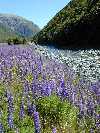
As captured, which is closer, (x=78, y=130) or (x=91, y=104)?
(x=78, y=130)

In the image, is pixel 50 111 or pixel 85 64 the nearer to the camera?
pixel 50 111

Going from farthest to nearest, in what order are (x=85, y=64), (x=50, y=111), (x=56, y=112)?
(x=85, y=64) → (x=50, y=111) → (x=56, y=112)

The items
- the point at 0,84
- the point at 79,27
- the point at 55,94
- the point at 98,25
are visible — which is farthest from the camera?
the point at 79,27

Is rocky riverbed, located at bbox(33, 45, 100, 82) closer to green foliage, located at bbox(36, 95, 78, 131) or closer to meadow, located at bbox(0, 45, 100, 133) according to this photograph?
meadow, located at bbox(0, 45, 100, 133)

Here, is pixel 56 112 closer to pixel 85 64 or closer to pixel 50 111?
pixel 50 111

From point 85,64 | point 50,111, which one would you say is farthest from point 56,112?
point 85,64

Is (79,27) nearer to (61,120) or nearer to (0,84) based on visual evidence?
(0,84)

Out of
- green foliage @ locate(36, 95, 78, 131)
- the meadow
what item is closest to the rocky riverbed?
the meadow

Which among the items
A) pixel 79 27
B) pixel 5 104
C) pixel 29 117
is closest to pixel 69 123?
pixel 29 117

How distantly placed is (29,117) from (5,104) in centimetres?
179


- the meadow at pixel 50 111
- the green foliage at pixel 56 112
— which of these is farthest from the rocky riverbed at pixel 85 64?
the green foliage at pixel 56 112

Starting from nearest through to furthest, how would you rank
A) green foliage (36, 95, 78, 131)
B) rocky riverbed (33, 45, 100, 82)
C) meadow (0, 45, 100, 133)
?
meadow (0, 45, 100, 133)
green foliage (36, 95, 78, 131)
rocky riverbed (33, 45, 100, 82)

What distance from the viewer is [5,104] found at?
10961mm

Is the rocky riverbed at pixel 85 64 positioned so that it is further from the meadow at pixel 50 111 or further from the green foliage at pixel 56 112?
the green foliage at pixel 56 112
